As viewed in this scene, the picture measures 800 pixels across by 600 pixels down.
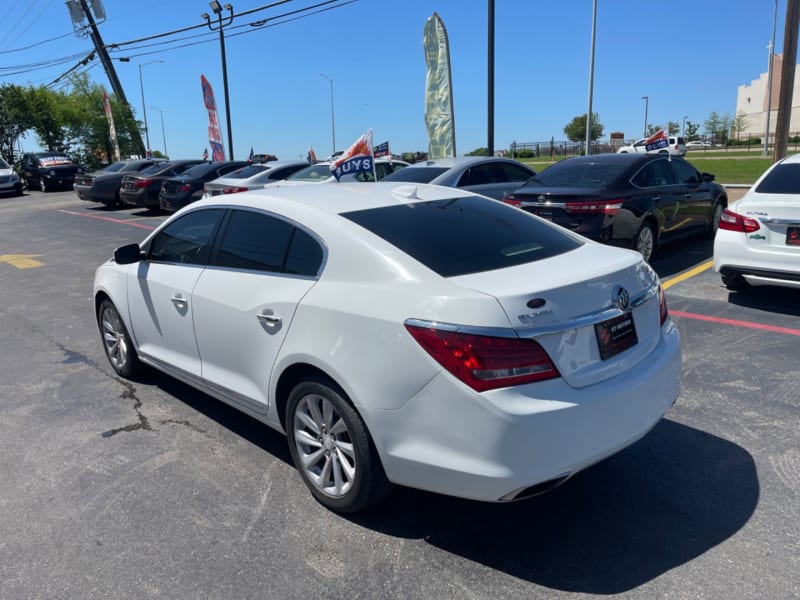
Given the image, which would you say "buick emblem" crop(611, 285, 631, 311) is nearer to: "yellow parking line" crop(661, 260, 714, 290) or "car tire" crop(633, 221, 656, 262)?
"yellow parking line" crop(661, 260, 714, 290)

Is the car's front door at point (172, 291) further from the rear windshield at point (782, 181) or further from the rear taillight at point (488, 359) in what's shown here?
the rear windshield at point (782, 181)

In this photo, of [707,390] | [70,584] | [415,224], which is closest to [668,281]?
[707,390]

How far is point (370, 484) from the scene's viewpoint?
2.98m

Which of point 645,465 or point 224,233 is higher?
point 224,233

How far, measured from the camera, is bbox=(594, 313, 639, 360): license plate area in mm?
2854

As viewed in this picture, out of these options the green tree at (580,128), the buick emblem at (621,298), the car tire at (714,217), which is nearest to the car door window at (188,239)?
the buick emblem at (621,298)

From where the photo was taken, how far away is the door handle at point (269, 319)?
330 centimetres

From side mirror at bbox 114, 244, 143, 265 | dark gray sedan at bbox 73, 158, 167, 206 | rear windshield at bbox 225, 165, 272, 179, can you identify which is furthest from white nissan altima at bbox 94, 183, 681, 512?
dark gray sedan at bbox 73, 158, 167, 206

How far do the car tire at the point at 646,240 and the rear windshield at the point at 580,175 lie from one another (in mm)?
750

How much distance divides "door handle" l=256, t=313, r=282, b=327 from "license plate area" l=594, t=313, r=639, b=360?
1.54m

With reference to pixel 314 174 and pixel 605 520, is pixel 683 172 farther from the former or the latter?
pixel 605 520

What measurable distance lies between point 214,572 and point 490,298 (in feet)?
5.46

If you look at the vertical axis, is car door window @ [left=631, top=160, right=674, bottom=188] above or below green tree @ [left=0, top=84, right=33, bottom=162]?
below

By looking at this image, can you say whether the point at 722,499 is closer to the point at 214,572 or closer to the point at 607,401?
the point at 607,401
